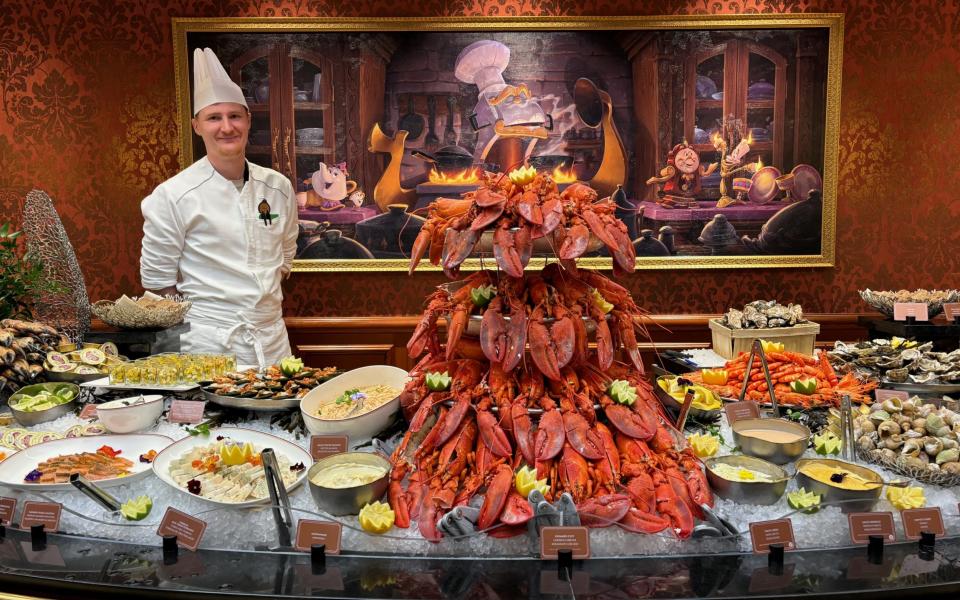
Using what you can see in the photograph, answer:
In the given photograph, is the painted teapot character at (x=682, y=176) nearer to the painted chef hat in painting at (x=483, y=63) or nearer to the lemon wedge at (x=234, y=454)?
the painted chef hat in painting at (x=483, y=63)

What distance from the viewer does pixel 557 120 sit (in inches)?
188

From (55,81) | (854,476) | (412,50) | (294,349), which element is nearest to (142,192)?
(55,81)

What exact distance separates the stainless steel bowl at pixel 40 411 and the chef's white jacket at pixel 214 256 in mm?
1056

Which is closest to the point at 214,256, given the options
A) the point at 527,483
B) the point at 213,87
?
the point at 213,87

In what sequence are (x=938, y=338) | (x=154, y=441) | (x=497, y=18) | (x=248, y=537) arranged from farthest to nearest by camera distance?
(x=497, y=18) → (x=938, y=338) → (x=154, y=441) → (x=248, y=537)

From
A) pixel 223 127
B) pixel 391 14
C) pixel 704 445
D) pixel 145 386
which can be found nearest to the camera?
pixel 704 445

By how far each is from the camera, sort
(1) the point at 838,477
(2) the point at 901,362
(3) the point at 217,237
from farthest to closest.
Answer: (3) the point at 217,237, (2) the point at 901,362, (1) the point at 838,477

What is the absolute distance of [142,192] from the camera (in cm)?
478

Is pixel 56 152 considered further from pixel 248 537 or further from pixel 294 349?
pixel 248 537

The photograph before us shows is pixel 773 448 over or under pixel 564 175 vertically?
under

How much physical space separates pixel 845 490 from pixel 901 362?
161 centimetres

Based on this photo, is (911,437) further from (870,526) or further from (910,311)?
(910,311)

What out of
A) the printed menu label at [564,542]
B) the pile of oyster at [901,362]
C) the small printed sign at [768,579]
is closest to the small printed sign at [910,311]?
the pile of oyster at [901,362]

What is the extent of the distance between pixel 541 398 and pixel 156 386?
151 cm
